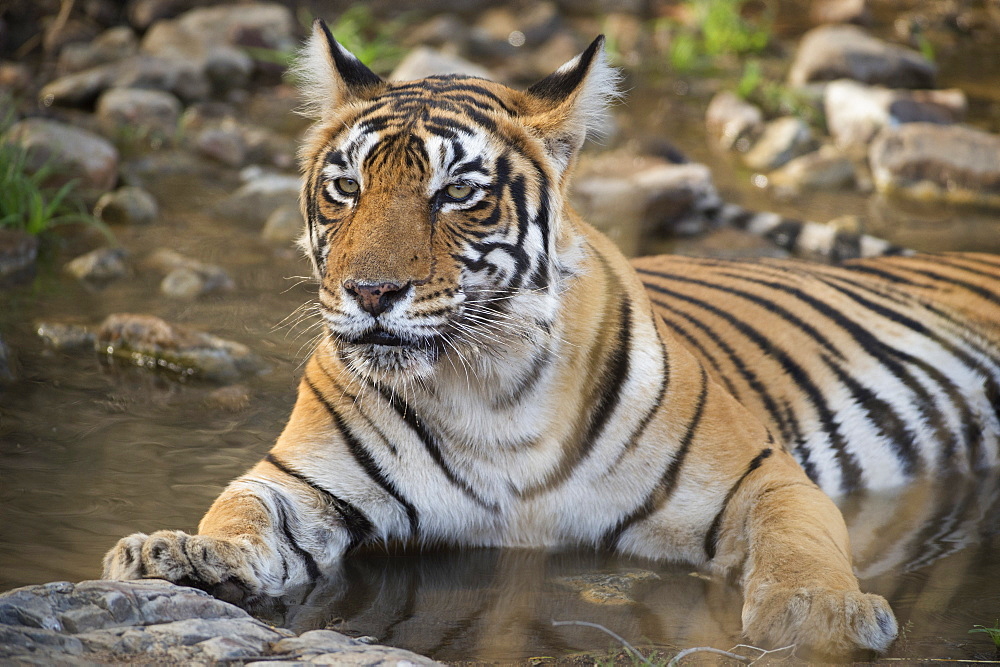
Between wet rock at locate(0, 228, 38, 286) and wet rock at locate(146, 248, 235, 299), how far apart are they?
1.72 feet

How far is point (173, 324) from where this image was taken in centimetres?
441

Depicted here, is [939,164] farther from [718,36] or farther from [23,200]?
[23,200]

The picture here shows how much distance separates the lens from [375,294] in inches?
98.1

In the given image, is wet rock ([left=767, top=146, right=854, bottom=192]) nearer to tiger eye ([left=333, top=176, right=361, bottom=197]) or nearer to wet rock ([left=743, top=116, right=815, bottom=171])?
wet rock ([left=743, top=116, right=815, bottom=171])

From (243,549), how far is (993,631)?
5.67 feet

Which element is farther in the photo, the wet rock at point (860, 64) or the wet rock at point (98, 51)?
the wet rock at point (860, 64)

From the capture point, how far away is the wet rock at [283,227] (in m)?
5.90

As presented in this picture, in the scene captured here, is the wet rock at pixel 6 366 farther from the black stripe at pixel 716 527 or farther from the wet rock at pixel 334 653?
the black stripe at pixel 716 527

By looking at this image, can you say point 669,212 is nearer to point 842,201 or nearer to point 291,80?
point 842,201

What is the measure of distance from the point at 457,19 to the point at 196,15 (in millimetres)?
2441

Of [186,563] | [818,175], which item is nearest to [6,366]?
[186,563]

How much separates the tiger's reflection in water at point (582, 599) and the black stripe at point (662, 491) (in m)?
0.09

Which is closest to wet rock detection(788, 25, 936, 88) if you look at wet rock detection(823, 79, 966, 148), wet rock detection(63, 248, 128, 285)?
wet rock detection(823, 79, 966, 148)

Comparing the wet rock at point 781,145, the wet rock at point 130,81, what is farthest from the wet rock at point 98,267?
the wet rock at point 781,145
